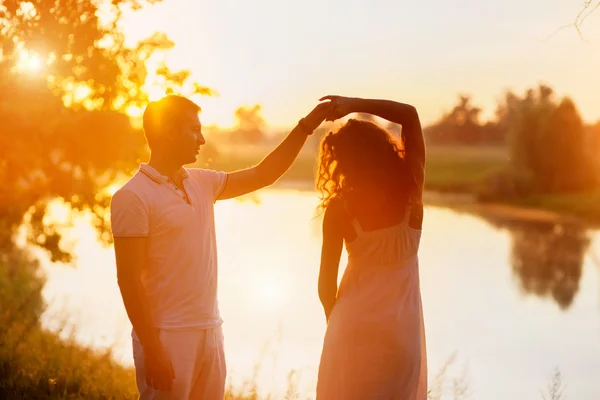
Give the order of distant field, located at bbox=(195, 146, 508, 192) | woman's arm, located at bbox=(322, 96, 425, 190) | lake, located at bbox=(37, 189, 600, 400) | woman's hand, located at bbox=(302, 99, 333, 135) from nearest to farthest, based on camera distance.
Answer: woman's arm, located at bbox=(322, 96, 425, 190)
woman's hand, located at bbox=(302, 99, 333, 135)
lake, located at bbox=(37, 189, 600, 400)
distant field, located at bbox=(195, 146, 508, 192)

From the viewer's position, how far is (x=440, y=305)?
2372 cm

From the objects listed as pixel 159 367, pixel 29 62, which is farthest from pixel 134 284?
pixel 29 62

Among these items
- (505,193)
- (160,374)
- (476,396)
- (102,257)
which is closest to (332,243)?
(160,374)

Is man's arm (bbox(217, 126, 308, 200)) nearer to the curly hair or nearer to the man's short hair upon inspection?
the man's short hair

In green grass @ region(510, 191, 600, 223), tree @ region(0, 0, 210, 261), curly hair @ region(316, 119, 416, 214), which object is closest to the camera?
curly hair @ region(316, 119, 416, 214)

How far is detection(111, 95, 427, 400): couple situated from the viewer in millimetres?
3311

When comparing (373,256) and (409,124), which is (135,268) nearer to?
(373,256)

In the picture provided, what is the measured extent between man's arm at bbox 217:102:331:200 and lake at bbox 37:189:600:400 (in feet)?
10.9

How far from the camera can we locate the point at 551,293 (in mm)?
27781

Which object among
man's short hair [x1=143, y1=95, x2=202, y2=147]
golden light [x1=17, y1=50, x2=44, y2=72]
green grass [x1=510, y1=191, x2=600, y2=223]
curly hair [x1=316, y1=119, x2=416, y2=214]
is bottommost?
curly hair [x1=316, y1=119, x2=416, y2=214]

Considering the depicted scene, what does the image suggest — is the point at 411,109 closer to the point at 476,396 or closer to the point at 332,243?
the point at 332,243

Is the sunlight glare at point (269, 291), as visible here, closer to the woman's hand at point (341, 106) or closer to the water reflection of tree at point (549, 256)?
the water reflection of tree at point (549, 256)

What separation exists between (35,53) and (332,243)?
5.62 metres

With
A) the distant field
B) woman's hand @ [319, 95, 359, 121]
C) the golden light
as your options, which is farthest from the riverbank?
woman's hand @ [319, 95, 359, 121]
